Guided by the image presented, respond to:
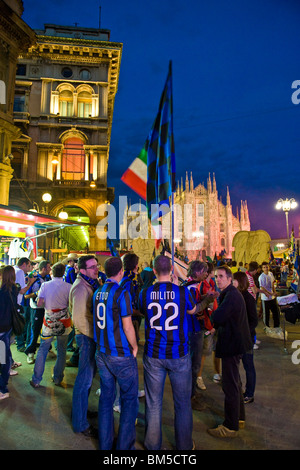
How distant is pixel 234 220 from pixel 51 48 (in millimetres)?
53541

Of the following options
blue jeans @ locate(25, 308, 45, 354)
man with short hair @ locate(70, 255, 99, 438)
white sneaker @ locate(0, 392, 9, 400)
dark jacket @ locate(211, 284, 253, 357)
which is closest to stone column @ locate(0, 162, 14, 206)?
blue jeans @ locate(25, 308, 45, 354)

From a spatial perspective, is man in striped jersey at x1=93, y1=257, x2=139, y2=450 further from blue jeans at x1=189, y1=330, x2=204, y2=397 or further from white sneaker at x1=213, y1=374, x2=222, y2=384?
white sneaker at x1=213, y1=374, x2=222, y2=384

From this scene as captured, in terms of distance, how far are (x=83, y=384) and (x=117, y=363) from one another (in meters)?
0.95

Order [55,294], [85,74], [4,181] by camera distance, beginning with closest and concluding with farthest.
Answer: [55,294] < [4,181] < [85,74]

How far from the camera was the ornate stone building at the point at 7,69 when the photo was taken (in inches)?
584

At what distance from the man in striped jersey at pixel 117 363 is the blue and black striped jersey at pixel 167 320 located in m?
0.23

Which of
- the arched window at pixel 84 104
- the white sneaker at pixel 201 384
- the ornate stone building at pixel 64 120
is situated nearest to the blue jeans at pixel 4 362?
the white sneaker at pixel 201 384

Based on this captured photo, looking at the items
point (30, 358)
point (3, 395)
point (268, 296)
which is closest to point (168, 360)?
point (3, 395)

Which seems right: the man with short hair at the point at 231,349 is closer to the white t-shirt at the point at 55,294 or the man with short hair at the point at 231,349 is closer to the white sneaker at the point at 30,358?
the white t-shirt at the point at 55,294

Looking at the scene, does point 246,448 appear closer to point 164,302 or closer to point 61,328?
point 164,302

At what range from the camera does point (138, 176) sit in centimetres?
721

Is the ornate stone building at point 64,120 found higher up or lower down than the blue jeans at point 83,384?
higher up

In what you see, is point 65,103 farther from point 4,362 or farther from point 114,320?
point 114,320

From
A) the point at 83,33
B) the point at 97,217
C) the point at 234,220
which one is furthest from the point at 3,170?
the point at 234,220
